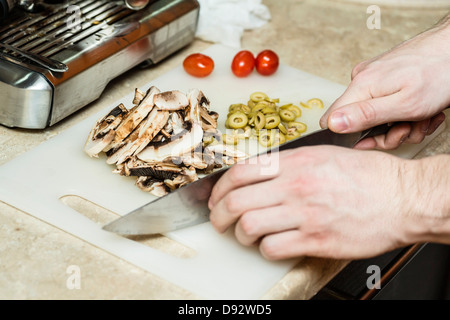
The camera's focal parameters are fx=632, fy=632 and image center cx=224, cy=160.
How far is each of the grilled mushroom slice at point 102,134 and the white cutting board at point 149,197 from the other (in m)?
0.04

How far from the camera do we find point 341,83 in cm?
168

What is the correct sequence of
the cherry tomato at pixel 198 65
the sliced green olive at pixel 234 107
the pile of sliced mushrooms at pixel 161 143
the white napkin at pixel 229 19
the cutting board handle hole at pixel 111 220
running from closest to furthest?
the cutting board handle hole at pixel 111 220 → the pile of sliced mushrooms at pixel 161 143 → the sliced green olive at pixel 234 107 → the cherry tomato at pixel 198 65 → the white napkin at pixel 229 19

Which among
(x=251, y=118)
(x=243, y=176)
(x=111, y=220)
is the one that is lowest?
(x=111, y=220)

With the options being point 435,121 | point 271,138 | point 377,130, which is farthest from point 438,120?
point 271,138

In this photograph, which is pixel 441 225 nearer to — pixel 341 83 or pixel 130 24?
pixel 341 83

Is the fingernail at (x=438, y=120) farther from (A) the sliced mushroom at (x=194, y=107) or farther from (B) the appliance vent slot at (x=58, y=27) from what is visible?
(B) the appliance vent slot at (x=58, y=27)

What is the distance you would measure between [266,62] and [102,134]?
517 mm

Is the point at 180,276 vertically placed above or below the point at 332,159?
below

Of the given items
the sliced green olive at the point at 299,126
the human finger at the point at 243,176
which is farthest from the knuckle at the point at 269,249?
the sliced green olive at the point at 299,126

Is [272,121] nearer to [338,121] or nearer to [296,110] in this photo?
[296,110]

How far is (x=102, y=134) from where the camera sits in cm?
130

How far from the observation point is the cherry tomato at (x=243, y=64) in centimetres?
162

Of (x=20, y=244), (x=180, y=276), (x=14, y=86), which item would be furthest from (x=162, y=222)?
(x=14, y=86)

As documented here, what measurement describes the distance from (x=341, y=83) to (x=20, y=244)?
3.10 ft
